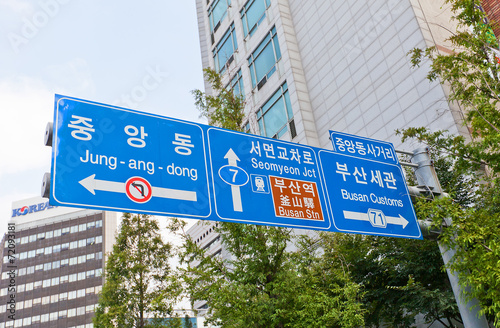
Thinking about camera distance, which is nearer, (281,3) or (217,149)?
(217,149)

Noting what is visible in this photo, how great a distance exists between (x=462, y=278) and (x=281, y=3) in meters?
21.9

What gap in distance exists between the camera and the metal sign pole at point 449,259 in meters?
7.24

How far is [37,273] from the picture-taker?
3263 inches

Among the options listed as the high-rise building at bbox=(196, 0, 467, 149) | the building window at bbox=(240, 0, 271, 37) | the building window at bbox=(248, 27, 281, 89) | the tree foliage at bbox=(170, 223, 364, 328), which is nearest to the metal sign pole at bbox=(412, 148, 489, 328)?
the tree foliage at bbox=(170, 223, 364, 328)

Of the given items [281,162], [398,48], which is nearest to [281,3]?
[398,48]

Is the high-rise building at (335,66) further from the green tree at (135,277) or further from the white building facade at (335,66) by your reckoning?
the green tree at (135,277)

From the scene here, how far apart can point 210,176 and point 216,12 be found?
28.5 m

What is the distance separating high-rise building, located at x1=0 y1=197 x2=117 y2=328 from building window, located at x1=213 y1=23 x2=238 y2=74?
179ft

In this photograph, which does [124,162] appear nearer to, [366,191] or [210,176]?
[210,176]

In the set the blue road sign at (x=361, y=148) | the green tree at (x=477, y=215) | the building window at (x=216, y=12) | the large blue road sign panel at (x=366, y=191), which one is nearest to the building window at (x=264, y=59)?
the building window at (x=216, y=12)

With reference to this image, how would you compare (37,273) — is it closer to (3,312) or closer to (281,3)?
(3,312)

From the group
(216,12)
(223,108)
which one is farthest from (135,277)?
(216,12)

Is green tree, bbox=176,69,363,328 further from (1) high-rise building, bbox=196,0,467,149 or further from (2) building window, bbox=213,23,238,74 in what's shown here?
(2) building window, bbox=213,23,238,74

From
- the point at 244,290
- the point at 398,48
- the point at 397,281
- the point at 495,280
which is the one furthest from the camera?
the point at 398,48
